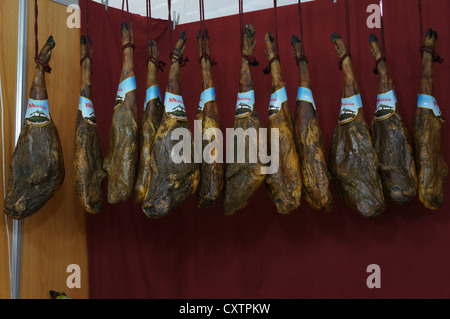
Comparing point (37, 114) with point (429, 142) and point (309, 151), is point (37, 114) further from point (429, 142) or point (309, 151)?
point (429, 142)

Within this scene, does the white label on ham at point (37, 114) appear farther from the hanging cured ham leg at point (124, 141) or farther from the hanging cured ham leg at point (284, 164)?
the hanging cured ham leg at point (284, 164)

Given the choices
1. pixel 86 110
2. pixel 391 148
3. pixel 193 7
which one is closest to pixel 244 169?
pixel 391 148

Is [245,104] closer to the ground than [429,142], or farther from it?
farther from it

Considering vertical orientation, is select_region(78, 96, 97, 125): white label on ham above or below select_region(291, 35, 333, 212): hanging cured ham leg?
above

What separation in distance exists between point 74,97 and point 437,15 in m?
1.75

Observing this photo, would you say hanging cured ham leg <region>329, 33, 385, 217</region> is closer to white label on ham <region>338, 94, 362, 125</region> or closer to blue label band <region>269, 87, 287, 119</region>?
white label on ham <region>338, 94, 362, 125</region>

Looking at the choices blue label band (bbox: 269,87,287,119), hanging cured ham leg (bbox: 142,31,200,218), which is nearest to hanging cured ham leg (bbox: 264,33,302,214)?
blue label band (bbox: 269,87,287,119)

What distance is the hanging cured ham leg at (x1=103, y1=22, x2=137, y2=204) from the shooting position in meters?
1.44

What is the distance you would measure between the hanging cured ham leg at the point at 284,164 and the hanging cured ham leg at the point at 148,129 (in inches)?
17.8

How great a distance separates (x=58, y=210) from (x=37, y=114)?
53 centimetres

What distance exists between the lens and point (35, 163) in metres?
1.45

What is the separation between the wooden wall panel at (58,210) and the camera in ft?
5.58

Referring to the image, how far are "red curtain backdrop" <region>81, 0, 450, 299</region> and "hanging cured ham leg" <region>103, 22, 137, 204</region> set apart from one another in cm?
57

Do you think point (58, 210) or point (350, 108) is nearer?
point (350, 108)
